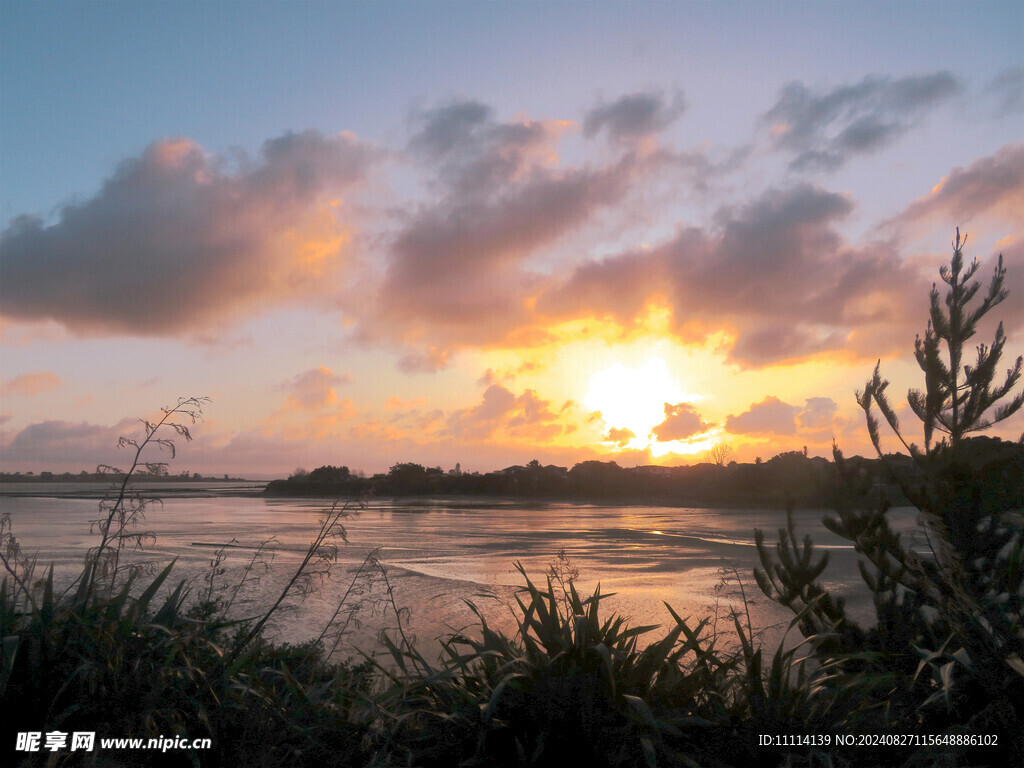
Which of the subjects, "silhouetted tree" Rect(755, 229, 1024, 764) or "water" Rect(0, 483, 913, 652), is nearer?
"silhouetted tree" Rect(755, 229, 1024, 764)

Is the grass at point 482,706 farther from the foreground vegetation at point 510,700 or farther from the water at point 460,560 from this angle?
the water at point 460,560

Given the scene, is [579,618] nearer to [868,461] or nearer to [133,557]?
[868,461]

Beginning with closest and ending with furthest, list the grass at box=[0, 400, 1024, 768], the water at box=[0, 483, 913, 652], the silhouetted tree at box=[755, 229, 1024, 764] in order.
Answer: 1. the grass at box=[0, 400, 1024, 768]
2. the silhouetted tree at box=[755, 229, 1024, 764]
3. the water at box=[0, 483, 913, 652]

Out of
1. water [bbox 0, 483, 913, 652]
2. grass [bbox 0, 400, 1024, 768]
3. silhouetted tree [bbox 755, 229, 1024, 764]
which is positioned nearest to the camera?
grass [bbox 0, 400, 1024, 768]

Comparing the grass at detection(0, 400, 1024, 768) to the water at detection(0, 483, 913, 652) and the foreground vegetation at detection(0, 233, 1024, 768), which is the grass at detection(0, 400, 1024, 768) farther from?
the water at detection(0, 483, 913, 652)

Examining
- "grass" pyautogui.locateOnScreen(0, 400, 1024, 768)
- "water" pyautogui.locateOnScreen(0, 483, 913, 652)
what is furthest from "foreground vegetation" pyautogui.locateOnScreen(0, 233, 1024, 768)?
"water" pyautogui.locateOnScreen(0, 483, 913, 652)

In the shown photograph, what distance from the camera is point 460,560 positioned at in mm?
14508

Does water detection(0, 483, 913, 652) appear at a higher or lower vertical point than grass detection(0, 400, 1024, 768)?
lower

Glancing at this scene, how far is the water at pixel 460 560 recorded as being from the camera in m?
9.05

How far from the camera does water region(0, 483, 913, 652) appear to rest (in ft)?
29.7

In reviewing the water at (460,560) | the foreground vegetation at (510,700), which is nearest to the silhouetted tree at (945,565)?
the foreground vegetation at (510,700)

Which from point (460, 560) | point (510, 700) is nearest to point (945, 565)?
point (510, 700)

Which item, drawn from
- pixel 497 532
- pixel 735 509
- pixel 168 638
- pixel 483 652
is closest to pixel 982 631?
pixel 483 652

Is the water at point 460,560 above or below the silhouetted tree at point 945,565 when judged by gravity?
below
